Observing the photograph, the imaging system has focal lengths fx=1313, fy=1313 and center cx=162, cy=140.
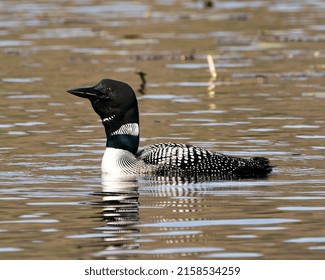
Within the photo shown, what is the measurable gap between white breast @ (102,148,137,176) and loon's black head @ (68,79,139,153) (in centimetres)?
9

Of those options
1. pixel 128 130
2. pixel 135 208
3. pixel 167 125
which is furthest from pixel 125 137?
pixel 167 125

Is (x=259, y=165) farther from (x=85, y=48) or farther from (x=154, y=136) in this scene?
(x=85, y=48)

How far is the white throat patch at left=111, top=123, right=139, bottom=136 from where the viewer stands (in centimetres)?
1234

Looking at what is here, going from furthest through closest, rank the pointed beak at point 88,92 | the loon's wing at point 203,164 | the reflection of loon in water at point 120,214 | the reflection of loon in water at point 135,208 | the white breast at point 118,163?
the pointed beak at point 88,92
the white breast at point 118,163
the loon's wing at point 203,164
the reflection of loon in water at point 120,214
the reflection of loon in water at point 135,208

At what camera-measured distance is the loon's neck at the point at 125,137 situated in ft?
40.3

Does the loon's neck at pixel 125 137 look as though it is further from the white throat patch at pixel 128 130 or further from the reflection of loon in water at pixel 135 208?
the reflection of loon in water at pixel 135 208

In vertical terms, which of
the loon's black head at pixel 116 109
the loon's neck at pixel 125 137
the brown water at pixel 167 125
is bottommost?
the brown water at pixel 167 125

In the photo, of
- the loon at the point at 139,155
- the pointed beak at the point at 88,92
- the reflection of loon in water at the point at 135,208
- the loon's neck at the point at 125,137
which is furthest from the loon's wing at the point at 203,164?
the pointed beak at the point at 88,92

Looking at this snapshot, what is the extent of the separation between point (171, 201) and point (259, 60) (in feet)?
33.9

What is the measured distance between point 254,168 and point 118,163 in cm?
125

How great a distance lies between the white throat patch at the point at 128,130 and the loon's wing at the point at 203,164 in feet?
1.45
